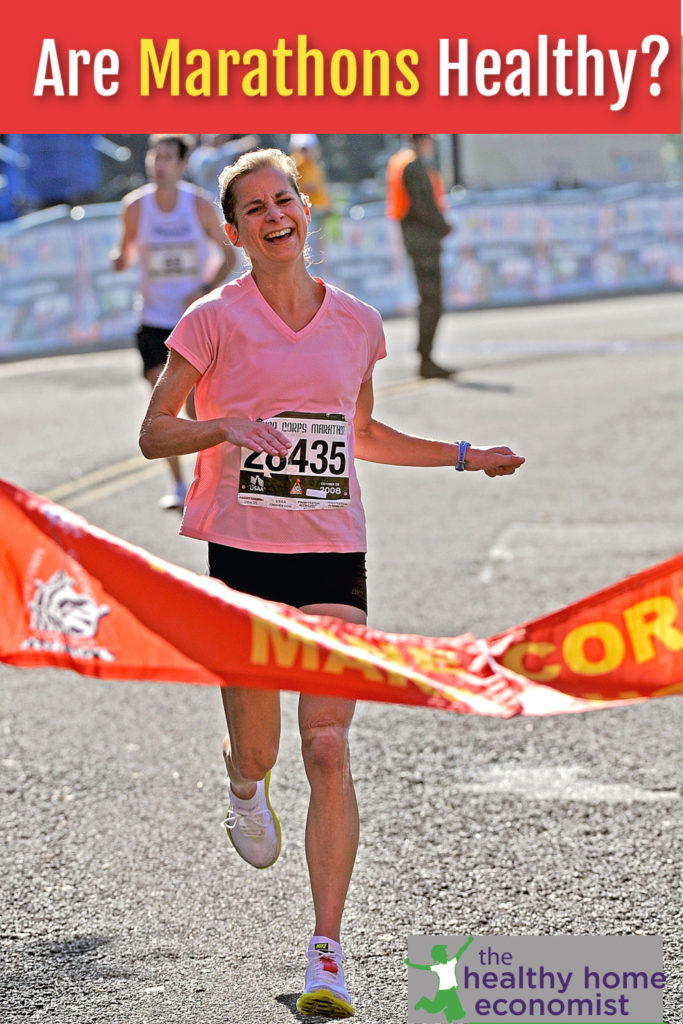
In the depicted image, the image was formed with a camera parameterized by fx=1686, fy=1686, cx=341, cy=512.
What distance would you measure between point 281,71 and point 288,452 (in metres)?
2.81

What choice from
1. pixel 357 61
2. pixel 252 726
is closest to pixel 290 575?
pixel 252 726

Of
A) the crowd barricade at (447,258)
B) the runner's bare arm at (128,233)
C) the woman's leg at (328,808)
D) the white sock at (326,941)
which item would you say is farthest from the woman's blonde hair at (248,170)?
the crowd barricade at (447,258)

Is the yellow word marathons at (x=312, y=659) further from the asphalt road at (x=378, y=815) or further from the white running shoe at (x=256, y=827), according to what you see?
the white running shoe at (x=256, y=827)

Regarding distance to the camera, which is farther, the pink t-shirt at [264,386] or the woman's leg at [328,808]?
the pink t-shirt at [264,386]

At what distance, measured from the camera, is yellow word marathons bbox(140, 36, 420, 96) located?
627 cm

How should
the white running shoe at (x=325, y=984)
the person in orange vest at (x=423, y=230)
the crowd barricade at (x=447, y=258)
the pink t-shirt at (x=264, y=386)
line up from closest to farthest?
1. the white running shoe at (x=325, y=984)
2. the pink t-shirt at (x=264, y=386)
3. the person in orange vest at (x=423, y=230)
4. the crowd barricade at (x=447, y=258)

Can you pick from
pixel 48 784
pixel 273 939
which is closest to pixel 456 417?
pixel 48 784

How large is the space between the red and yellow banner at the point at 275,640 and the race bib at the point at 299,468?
1.29ft

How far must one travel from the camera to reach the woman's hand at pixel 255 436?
13.1 ft

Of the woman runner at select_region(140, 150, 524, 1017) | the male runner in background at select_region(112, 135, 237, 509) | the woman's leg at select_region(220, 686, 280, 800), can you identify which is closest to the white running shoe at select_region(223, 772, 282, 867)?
the woman's leg at select_region(220, 686, 280, 800)

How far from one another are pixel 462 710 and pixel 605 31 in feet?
12.5

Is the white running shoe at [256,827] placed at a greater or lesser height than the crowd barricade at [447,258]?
lesser

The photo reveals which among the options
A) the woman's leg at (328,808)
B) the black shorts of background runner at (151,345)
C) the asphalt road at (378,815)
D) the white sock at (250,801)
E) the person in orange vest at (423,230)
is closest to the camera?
the woman's leg at (328,808)

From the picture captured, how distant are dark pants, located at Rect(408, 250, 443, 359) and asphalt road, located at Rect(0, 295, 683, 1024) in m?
6.07
